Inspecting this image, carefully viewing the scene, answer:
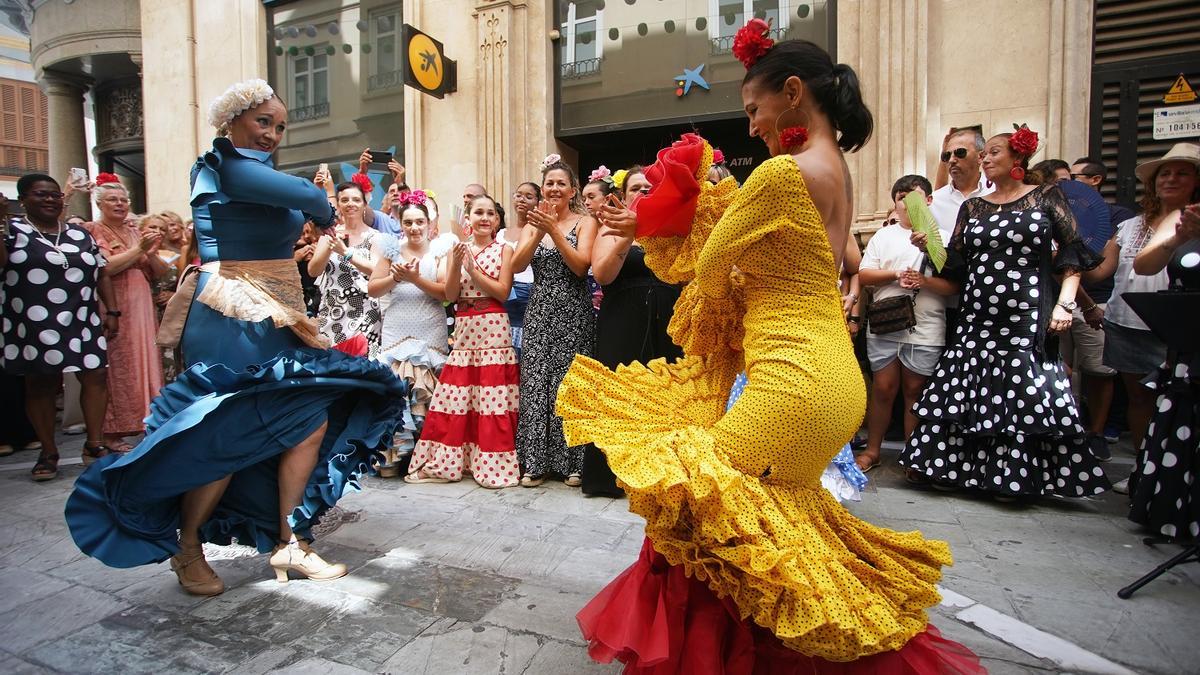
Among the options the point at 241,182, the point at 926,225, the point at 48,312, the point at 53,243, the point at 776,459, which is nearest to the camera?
the point at 776,459

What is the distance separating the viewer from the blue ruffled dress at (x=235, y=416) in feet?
9.00

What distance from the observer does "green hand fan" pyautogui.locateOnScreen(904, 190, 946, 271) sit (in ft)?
14.0

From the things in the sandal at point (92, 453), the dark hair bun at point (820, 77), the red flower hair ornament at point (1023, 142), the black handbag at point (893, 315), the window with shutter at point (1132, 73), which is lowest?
the sandal at point (92, 453)

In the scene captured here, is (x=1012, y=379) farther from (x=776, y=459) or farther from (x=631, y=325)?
(x=776, y=459)

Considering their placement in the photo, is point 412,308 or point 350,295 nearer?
point 412,308

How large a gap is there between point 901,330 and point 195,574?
15.1 ft

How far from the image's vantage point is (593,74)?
341 inches

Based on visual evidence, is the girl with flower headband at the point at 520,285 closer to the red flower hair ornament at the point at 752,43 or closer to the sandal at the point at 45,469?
the red flower hair ornament at the point at 752,43

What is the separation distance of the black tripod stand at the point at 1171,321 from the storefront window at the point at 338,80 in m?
8.92

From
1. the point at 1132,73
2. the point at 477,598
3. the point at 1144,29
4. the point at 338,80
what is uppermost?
the point at 338,80

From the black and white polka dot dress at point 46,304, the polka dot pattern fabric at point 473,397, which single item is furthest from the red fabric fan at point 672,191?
the black and white polka dot dress at point 46,304

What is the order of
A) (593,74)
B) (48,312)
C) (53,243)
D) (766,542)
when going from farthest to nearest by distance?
(593,74)
(53,243)
(48,312)
(766,542)

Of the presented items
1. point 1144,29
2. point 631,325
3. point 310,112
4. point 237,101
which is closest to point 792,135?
point 237,101

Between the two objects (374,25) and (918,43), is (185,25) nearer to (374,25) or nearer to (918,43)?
(374,25)
